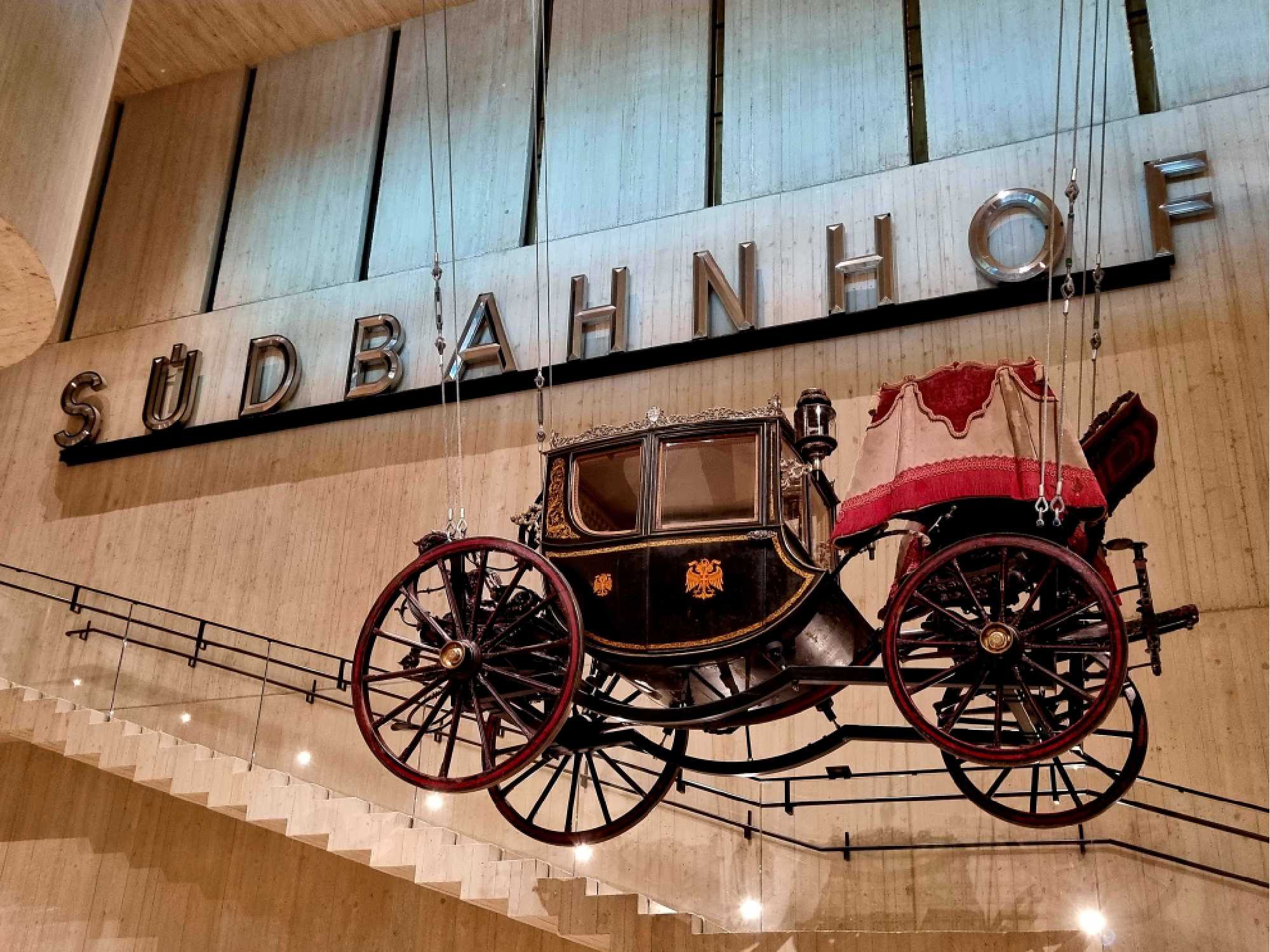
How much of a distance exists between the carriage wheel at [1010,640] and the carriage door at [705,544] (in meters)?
0.61

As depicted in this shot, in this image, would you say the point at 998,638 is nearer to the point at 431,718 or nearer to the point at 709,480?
the point at 709,480

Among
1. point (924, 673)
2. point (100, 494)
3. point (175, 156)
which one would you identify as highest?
point (175, 156)

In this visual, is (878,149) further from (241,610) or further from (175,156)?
(175,156)

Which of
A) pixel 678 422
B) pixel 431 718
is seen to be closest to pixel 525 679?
pixel 431 718

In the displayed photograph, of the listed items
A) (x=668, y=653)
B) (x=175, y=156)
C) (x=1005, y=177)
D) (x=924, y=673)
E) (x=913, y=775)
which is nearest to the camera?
(x=924, y=673)

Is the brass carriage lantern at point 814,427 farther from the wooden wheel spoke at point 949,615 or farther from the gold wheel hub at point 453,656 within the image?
the gold wheel hub at point 453,656

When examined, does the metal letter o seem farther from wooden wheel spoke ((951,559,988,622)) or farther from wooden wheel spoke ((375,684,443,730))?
wooden wheel spoke ((375,684,443,730))

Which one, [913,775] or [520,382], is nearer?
[913,775]

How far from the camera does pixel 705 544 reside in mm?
5008

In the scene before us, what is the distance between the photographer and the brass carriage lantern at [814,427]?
5.29m

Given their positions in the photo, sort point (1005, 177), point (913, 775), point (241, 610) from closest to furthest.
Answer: point (913, 775), point (1005, 177), point (241, 610)

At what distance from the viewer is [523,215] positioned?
43.3 feet

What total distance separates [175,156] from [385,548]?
7.06 m

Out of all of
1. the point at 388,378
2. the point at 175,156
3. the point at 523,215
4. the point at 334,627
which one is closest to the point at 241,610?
the point at 334,627
